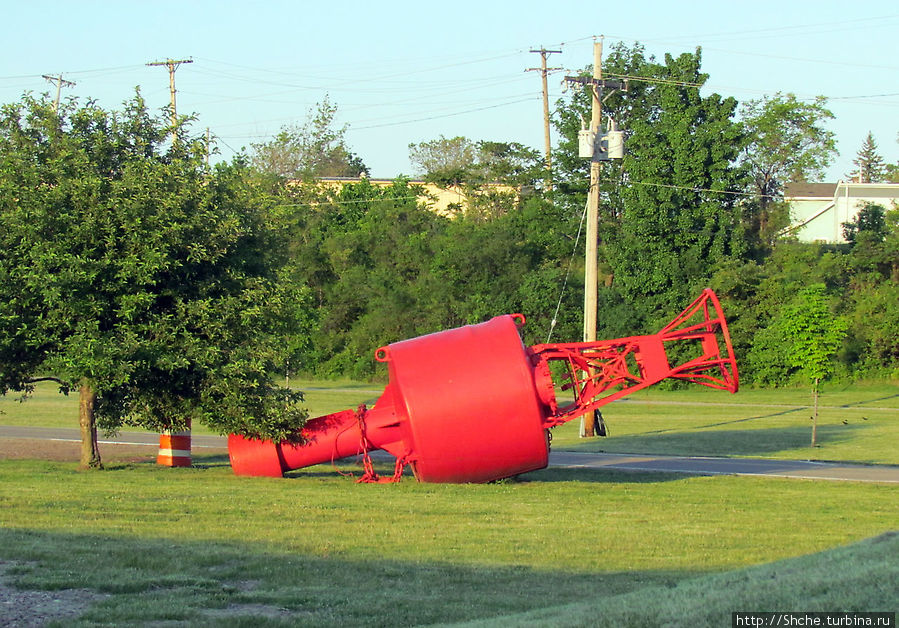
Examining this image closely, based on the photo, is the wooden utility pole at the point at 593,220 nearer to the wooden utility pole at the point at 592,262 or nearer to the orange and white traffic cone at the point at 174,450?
the wooden utility pole at the point at 592,262

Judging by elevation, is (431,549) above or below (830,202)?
below

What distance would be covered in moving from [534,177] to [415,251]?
9.53m

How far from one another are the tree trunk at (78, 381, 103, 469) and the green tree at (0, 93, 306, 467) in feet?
0.10

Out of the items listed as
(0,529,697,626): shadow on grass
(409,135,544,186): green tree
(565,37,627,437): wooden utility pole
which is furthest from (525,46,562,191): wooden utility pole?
(0,529,697,626): shadow on grass

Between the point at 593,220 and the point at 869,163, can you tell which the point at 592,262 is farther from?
the point at 869,163

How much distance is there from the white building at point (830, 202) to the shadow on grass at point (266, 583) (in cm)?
5798

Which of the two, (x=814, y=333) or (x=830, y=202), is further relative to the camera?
(x=830, y=202)

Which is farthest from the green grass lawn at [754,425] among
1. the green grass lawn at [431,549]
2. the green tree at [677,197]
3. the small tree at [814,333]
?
the green grass lawn at [431,549]

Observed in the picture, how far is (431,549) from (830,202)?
7666 cm

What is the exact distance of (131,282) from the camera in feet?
51.3

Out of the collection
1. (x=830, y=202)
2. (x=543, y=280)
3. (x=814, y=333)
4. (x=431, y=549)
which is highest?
(x=830, y=202)

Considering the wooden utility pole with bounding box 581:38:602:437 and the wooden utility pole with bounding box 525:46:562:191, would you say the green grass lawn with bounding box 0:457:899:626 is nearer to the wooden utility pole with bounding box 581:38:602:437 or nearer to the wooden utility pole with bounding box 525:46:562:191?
the wooden utility pole with bounding box 581:38:602:437

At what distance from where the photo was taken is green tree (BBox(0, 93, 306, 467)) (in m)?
15.3

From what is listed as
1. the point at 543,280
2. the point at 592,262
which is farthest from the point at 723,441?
the point at 543,280
